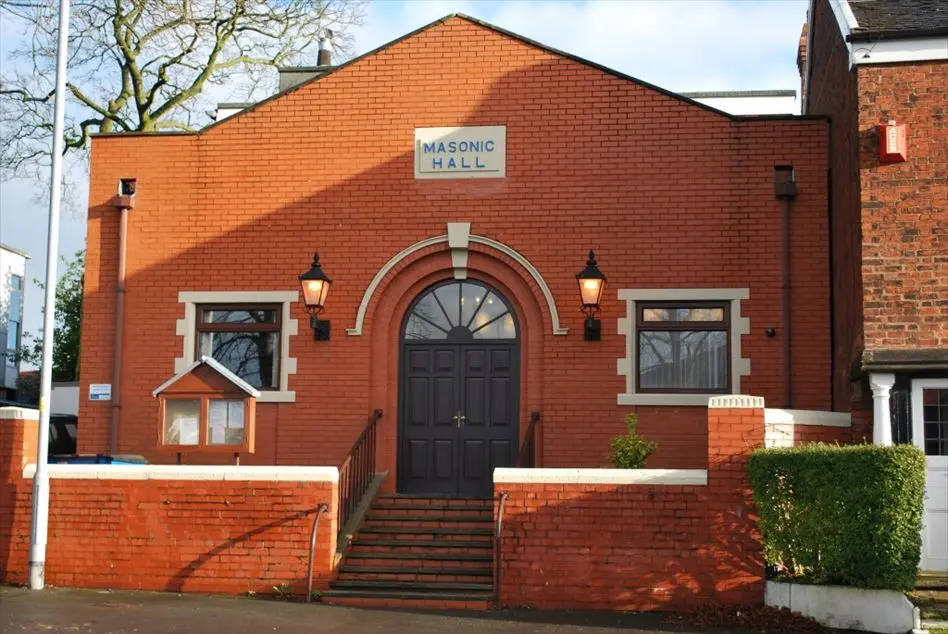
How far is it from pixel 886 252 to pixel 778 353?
101 inches

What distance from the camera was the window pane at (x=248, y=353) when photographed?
16406mm

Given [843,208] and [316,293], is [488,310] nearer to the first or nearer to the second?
[316,293]

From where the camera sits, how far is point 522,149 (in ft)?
53.6

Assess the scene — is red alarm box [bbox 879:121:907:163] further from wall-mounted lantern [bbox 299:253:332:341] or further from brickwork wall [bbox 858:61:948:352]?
wall-mounted lantern [bbox 299:253:332:341]

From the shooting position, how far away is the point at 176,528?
43.7 ft

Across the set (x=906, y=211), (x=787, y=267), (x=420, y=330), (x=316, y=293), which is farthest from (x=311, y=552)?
(x=906, y=211)

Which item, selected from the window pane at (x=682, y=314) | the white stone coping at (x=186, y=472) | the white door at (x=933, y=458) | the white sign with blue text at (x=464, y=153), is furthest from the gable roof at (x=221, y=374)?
the white door at (x=933, y=458)

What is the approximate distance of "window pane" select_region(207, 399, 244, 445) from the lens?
46.8 feet

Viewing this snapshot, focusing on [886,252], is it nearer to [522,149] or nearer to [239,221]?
[522,149]

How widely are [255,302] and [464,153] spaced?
3436mm

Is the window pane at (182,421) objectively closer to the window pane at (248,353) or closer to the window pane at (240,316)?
the window pane at (248,353)

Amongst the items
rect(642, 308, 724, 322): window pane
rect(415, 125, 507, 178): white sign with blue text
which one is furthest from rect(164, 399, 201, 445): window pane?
rect(642, 308, 724, 322): window pane

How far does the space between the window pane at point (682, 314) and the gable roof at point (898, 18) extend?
3.91 metres

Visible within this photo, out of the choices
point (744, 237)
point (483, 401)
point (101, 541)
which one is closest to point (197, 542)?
point (101, 541)
